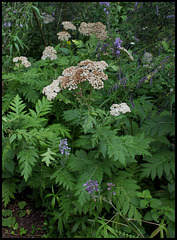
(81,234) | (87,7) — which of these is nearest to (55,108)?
(81,234)

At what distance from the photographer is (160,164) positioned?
A: 2.23 metres

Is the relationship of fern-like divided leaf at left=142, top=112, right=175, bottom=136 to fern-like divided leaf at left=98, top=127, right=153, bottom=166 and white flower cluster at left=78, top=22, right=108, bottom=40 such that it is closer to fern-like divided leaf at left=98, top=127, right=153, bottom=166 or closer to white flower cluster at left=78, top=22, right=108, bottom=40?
fern-like divided leaf at left=98, top=127, right=153, bottom=166

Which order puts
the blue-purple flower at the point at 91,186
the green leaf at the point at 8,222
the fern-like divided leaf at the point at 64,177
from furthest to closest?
the green leaf at the point at 8,222 < the fern-like divided leaf at the point at 64,177 < the blue-purple flower at the point at 91,186

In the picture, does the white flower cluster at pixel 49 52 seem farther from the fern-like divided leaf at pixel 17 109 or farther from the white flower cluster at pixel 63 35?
the fern-like divided leaf at pixel 17 109

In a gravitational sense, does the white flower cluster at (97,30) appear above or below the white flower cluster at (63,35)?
above

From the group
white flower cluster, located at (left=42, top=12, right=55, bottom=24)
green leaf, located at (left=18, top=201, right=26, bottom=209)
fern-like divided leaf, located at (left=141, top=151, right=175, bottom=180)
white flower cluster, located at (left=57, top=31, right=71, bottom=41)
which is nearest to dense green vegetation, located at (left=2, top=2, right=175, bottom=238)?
fern-like divided leaf, located at (left=141, top=151, right=175, bottom=180)

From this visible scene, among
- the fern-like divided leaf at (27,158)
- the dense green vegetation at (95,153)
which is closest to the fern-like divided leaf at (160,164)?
the dense green vegetation at (95,153)

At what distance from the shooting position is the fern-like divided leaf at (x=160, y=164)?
85.4 inches

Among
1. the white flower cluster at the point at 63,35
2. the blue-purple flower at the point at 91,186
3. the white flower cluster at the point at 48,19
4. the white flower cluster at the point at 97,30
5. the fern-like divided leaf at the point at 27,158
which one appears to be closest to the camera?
the blue-purple flower at the point at 91,186

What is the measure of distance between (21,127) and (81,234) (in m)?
1.12

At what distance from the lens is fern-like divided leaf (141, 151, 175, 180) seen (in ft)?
7.12

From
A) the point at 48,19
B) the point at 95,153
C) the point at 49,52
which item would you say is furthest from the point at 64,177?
the point at 48,19

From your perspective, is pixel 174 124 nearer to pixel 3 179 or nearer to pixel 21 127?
pixel 21 127

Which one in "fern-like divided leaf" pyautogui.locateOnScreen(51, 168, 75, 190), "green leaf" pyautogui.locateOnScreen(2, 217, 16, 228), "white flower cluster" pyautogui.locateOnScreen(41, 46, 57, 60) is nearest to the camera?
"fern-like divided leaf" pyautogui.locateOnScreen(51, 168, 75, 190)
